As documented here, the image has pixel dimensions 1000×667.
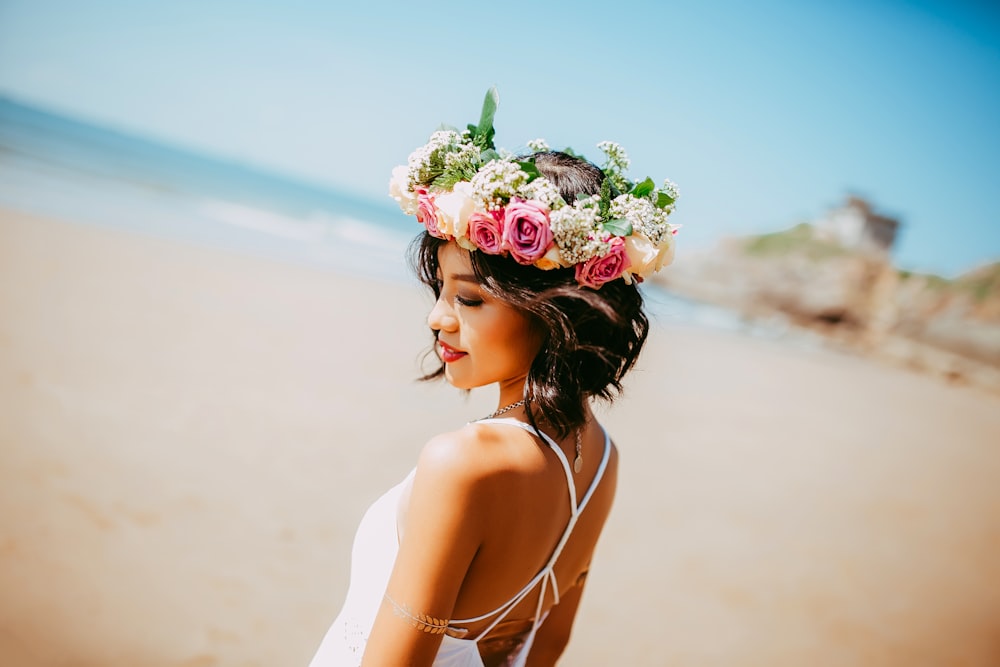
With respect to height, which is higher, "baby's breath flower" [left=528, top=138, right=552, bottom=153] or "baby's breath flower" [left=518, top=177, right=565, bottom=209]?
"baby's breath flower" [left=528, top=138, right=552, bottom=153]

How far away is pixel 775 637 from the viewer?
449 cm

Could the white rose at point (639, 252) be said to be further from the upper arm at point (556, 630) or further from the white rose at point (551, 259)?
the upper arm at point (556, 630)

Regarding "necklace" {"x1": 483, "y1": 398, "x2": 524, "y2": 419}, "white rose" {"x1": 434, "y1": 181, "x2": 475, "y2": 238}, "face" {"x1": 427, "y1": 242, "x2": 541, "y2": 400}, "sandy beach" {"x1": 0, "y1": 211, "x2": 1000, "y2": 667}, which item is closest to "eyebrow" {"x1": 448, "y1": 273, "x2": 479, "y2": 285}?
"face" {"x1": 427, "y1": 242, "x2": 541, "y2": 400}

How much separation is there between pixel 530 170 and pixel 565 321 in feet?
1.38

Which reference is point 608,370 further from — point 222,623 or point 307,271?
point 307,271

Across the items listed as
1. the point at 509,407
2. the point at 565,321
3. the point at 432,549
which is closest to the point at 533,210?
the point at 565,321

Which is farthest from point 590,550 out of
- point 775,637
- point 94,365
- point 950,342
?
point 950,342

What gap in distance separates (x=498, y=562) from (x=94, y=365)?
235 inches

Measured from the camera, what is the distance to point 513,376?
1693 millimetres

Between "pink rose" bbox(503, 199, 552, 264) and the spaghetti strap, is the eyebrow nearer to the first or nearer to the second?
"pink rose" bbox(503, 199, 552, 264)

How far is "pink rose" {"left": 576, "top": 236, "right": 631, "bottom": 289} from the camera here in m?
1.55

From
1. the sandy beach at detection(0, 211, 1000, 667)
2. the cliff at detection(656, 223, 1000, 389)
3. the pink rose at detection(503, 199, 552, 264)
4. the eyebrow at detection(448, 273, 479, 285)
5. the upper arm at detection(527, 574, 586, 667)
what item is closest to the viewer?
the pink rose at detection(503, 199, 552, 264)

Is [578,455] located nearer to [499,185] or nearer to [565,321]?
[565,321]

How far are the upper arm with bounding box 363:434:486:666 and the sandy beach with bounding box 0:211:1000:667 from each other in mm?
2498
